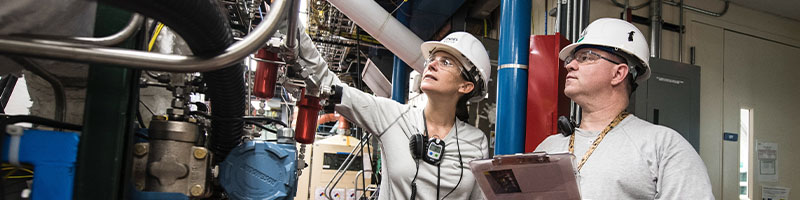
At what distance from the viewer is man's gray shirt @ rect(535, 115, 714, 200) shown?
4.22 feet

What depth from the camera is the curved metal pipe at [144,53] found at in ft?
2.13

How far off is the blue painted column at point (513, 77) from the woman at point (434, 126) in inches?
8.4

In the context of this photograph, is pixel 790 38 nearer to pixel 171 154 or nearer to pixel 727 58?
pixel 727 58

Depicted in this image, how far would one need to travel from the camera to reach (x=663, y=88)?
2.99 m

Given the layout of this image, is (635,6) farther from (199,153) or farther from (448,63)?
(199,153)

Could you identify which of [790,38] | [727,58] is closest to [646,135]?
[727,58]

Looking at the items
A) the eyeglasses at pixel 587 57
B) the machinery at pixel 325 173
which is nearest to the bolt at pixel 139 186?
the eyeglasses at pixel 587 57

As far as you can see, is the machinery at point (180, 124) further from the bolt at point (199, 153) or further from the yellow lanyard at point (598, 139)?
the yellow lanyard at point (598, 139)

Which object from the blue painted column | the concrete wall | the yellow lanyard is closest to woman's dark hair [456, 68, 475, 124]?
the blue painted column

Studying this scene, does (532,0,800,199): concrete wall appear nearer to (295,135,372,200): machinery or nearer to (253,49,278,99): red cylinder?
(253,49,278,99): red cylinder

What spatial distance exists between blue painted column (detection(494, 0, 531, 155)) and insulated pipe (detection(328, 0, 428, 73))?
1224mm

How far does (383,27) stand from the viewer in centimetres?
348

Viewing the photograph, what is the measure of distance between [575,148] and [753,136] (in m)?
3.03

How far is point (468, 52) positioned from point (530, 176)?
2.62 ft
